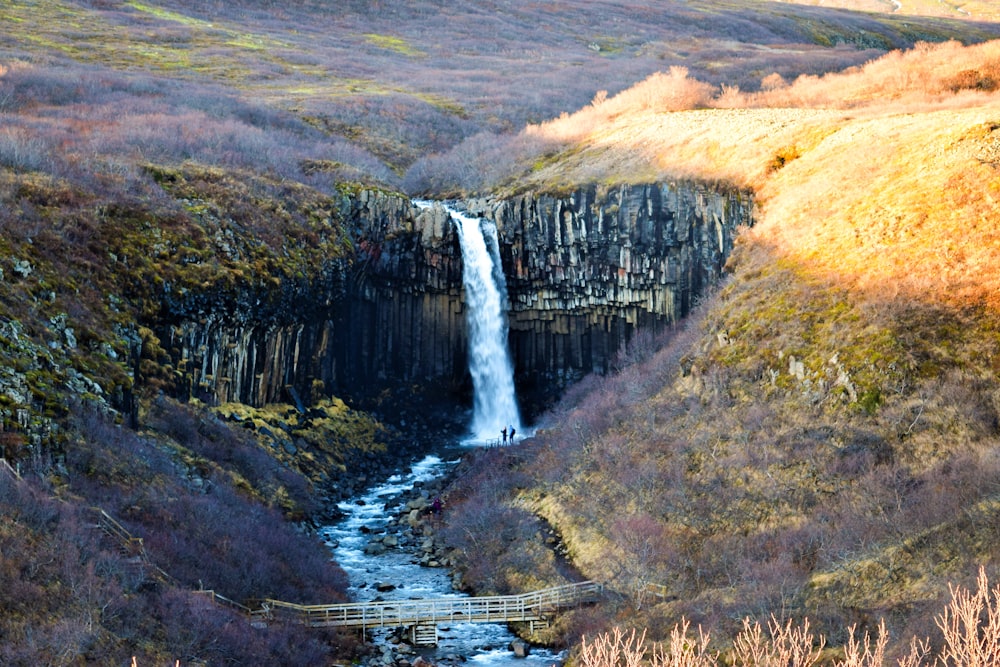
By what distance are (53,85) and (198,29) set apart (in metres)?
32.5

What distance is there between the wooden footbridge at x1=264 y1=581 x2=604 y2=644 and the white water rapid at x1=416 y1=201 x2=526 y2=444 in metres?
19.9

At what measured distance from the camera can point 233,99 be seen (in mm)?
63938

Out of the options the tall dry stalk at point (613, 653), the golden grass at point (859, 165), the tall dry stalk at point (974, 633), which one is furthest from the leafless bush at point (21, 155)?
the tall dry stalk at point (974, 633)

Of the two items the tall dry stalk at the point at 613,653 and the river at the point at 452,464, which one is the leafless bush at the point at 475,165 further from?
the tall dry stalk at the point at 613,653

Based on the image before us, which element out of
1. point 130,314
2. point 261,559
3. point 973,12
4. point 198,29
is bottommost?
point 261,559

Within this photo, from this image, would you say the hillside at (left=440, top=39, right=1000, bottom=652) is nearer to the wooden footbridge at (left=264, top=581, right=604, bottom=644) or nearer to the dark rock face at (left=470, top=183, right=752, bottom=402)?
the wooden footbridge at (left=264, top=581, right=604, bottom=644)

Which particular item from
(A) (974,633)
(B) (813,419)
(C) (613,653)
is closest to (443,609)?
(B) (813,419)

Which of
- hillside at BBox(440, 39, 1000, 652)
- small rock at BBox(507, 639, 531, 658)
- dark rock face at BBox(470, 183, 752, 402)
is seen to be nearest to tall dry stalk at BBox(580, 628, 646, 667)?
small rock at BBox(507, 639, 531, 658)

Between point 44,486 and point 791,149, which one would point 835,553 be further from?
point 791,149

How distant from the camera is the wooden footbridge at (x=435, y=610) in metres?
24.4

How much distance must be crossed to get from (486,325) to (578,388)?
21.7 ft

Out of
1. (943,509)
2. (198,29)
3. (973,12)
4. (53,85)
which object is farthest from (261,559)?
(973,12)

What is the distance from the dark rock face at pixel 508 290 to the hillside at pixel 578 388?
0.97m

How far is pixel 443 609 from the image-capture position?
977 inches
